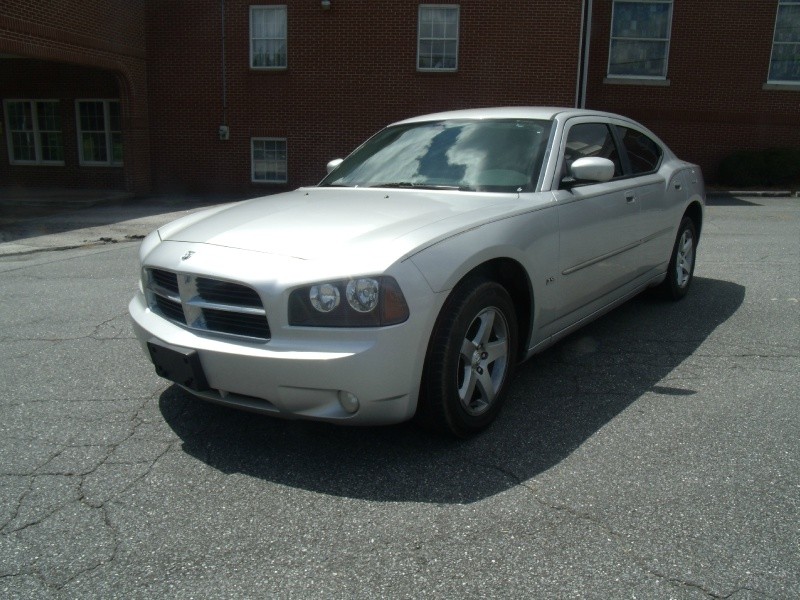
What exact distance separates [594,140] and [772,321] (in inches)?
85.1

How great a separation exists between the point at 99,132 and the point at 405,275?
18.0m

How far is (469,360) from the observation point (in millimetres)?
3602

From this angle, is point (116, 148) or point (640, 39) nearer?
point (640, 39)

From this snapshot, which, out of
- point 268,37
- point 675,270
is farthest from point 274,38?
point 675,270

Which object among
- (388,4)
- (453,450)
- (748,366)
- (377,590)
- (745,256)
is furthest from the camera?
(388,4)

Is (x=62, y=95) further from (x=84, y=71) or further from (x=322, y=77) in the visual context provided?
(x=322, y=77)

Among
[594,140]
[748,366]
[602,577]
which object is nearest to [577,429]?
[602,577]

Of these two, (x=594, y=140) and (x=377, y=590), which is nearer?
(x=377, y=590)

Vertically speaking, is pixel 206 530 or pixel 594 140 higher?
pixel 594 140

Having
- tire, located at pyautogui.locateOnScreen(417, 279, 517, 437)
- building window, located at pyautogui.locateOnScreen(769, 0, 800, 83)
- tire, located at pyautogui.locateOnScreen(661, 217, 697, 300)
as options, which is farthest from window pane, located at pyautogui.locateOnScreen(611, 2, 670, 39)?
tire, located at pyautogui.locateOnScreen(417, 279, 517, 437)

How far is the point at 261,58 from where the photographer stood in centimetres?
1823

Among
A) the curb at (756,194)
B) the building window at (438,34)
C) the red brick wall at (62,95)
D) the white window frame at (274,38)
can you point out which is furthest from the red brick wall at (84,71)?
the curb at (756,194)

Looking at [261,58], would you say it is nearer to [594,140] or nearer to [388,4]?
[388,4]

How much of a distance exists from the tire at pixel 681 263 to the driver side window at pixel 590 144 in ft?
4.16
